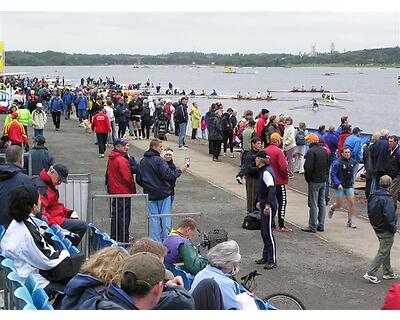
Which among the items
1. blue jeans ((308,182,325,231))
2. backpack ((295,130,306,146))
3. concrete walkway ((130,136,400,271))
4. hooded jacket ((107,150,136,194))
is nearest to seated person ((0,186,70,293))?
hooded jacket ((107,150,136,194))

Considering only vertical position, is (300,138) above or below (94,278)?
below

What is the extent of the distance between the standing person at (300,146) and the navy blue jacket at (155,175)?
7.86m

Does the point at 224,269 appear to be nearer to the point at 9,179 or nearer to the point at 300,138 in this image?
the point at 9,179

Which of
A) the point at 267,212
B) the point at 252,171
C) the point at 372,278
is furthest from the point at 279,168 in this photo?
the point at 372,278

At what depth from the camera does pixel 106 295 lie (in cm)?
379

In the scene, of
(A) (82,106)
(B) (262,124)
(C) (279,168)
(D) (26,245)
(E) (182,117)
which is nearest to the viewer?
(D) (26,245)

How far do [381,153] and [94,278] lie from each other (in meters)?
9.62

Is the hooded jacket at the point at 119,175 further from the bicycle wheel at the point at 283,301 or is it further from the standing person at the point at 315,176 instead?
the bicycle wheel at the point at 283,301

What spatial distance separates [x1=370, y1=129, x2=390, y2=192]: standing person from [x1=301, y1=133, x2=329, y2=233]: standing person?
2214 millimetres

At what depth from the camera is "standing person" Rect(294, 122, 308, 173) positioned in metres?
16.9

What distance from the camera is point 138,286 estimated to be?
355 cm

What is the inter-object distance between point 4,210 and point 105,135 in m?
11.4

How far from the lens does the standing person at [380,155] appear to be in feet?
41.6

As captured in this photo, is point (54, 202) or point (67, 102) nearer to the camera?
point (54, 202)
